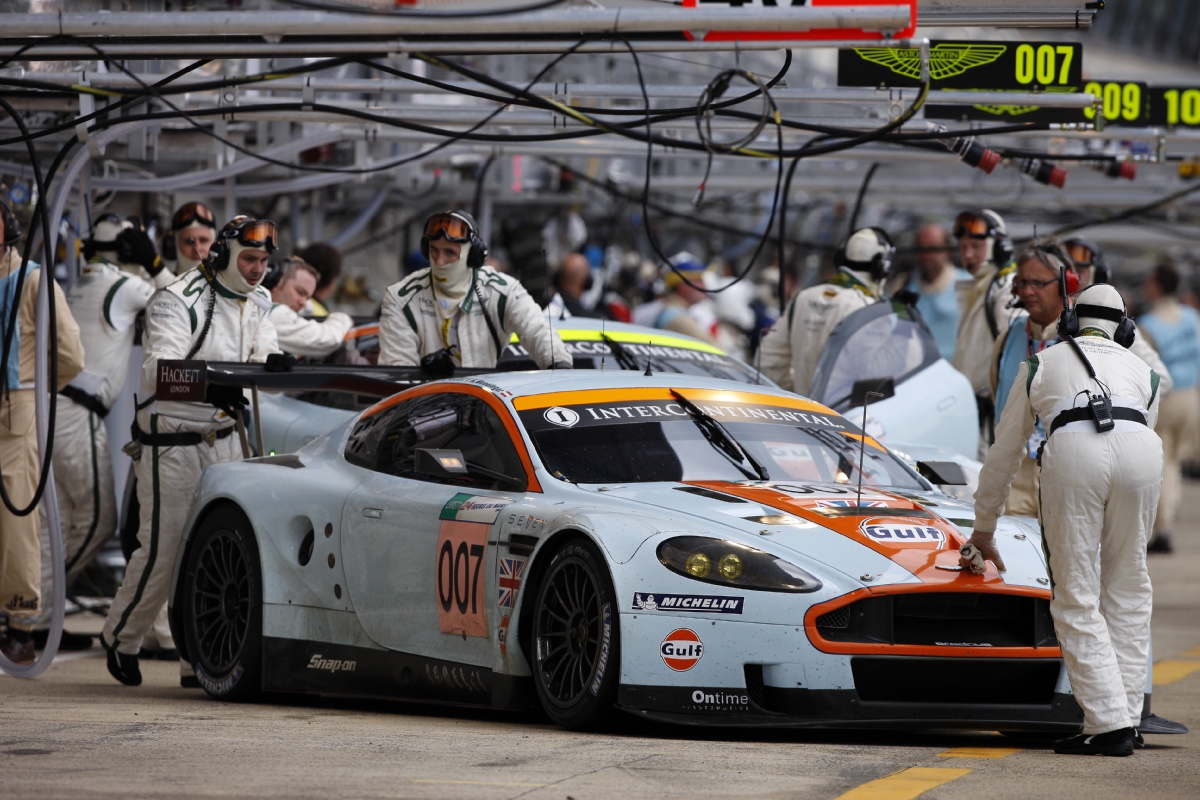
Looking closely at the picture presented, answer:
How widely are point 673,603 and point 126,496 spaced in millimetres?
4975

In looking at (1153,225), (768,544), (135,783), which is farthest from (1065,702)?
(1153,225)

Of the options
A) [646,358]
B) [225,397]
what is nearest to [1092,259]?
[646,358]

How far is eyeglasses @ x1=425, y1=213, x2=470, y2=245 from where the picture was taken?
907cm

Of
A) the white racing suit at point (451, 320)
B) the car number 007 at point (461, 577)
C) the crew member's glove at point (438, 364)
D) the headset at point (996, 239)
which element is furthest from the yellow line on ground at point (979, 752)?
the headset at point (996, 239)

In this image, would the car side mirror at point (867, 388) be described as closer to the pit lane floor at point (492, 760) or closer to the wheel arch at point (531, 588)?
the pit lane floor at point (492, 760)

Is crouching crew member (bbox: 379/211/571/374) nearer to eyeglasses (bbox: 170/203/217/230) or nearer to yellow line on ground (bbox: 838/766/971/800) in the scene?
eyeglasses (bbox: 170/203/217/230)

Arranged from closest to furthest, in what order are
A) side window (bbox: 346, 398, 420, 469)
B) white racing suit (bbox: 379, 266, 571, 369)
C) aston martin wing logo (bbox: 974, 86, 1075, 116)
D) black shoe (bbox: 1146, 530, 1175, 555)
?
side window (bbox: 346, 398, 420, 469) < white racing suit (bbox: 379, 266, 571, 369) < aston martin wing logo (bbox: 974, 86, 1075, 116) < black shoe (bbox: 1146, 530, 1175, 555)

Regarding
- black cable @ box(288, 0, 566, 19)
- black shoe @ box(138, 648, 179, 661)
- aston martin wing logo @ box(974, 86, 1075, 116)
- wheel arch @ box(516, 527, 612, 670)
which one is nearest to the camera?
wheel arch @ box(516, 527, 612, 670)

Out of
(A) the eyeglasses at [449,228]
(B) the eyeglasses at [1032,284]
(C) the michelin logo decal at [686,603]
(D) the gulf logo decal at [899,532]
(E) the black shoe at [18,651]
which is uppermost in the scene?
(A) the eyeglasses at [449,228]

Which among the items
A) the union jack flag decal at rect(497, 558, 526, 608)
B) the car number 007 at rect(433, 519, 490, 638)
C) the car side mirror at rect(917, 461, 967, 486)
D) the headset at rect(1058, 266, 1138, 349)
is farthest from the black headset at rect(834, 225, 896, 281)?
the union jack flag decal at rect(497, 558, 526, 608)

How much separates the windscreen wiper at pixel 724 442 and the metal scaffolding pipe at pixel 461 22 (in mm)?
1450

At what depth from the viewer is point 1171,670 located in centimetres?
928

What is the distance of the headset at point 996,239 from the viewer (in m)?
11.0

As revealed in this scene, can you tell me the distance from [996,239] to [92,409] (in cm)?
519
